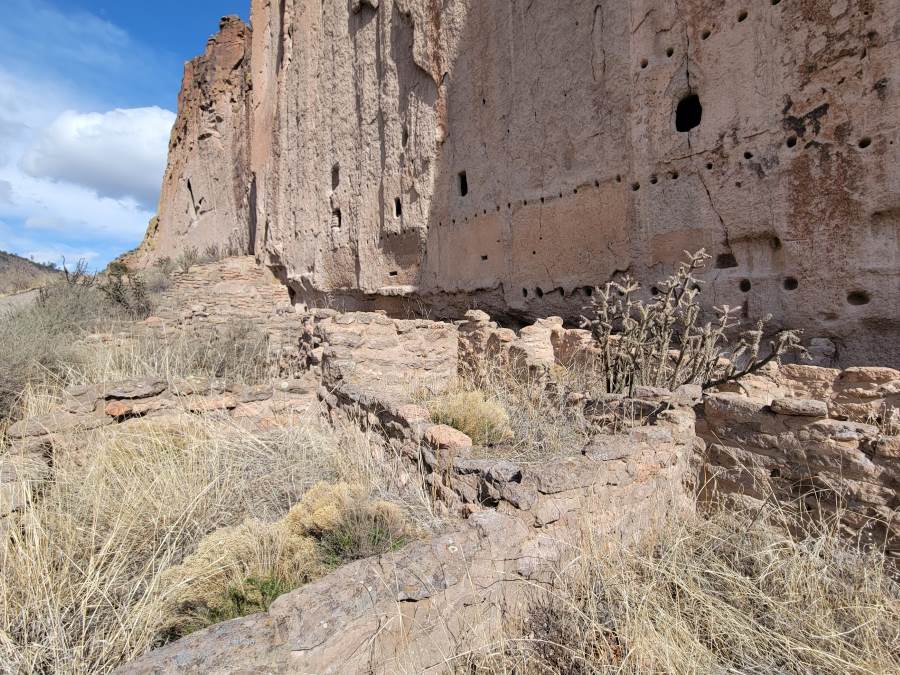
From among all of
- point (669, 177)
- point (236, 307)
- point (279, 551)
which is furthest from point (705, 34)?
point (236, 307)

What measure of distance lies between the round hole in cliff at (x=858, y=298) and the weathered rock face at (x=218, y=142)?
591 inches

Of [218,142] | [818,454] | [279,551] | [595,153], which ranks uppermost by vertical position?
[218,142]

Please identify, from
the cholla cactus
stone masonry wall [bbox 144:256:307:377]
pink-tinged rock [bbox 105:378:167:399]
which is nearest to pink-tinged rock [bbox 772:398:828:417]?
the cholla cactus

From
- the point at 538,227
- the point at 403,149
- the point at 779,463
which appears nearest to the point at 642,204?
the point at 538,227

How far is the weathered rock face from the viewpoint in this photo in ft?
52.5

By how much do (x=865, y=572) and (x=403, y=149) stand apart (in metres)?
9.14

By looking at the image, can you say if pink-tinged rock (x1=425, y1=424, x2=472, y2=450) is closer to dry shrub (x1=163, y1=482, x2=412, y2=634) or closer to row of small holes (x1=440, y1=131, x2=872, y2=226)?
dry shrub (x1=163, y1=482, x2=412, y2=634)

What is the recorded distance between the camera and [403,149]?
9.27 metres

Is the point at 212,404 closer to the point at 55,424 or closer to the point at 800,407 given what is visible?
the point at 55,424

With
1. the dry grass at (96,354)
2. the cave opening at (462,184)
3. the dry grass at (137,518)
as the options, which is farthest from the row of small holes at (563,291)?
the dry grass at (137,518)

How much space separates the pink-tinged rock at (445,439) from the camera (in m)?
2.58

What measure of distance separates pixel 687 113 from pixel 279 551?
20.6 ft

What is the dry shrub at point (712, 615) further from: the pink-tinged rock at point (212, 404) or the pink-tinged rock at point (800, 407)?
the pink-tinged rock at point (212, 404)

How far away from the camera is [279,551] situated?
5.88ft
